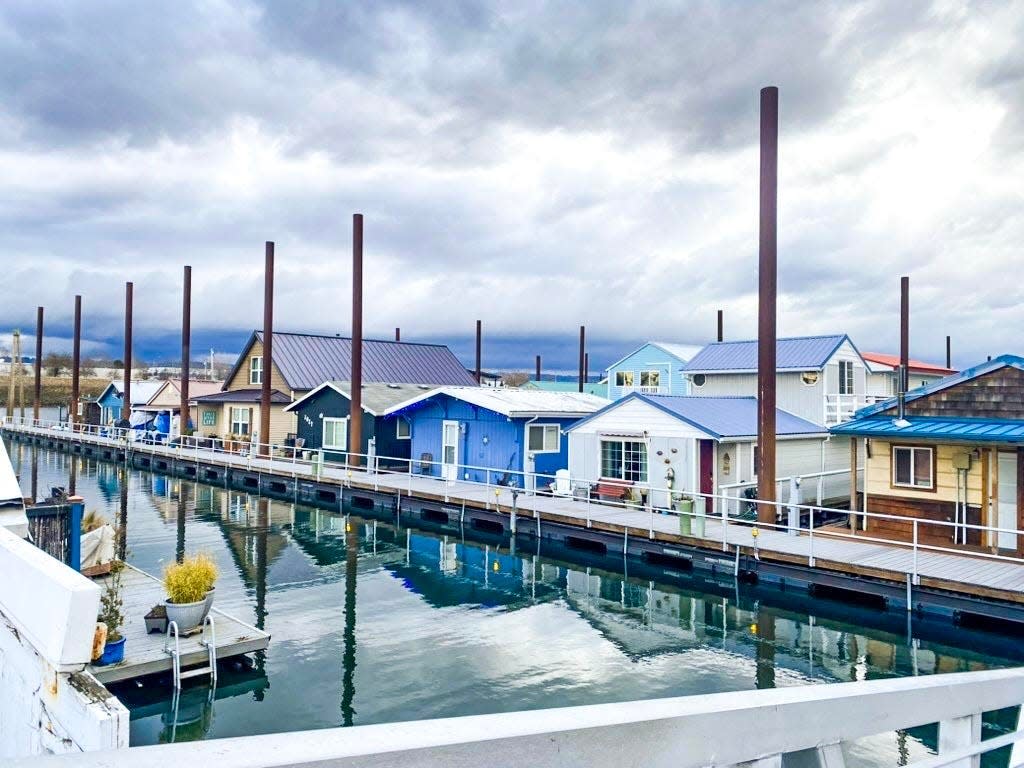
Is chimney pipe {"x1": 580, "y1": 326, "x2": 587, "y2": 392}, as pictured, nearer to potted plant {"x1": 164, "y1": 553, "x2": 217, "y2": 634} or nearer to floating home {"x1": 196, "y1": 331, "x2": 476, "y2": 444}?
floating home {"x1": 196, "y1": 331, "x2": 476, "y2": 444}

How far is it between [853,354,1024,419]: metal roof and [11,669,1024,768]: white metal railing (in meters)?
18.4

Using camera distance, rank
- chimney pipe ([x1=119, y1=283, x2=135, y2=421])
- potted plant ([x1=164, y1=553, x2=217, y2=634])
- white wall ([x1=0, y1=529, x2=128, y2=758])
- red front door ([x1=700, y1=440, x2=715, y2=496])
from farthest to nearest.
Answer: chimney pipe ([x1=119, y1=283, x2=135, y2=421])
red front door ([x1=700, y1=440, x2=715, y2=496])
potted plant ([x1=164, y1=553, x2=217, y2=634])
white wall ([x1=0, y1=529, x2=128, y2=758])

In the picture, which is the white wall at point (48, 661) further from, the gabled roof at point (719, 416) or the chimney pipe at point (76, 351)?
the chimney pipe at point (76, 351)

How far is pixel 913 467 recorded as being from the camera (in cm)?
1895

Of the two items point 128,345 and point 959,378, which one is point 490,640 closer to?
point 959,378

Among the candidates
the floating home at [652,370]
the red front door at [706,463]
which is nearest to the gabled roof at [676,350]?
the floating home at [652,370]

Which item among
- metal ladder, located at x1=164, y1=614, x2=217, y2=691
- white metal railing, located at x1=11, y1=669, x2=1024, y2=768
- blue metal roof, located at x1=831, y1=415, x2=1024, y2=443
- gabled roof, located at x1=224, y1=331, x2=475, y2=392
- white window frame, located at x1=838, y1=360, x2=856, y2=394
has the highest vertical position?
gabled roof, located at x1=224, y1=331, x2=475, y2=392

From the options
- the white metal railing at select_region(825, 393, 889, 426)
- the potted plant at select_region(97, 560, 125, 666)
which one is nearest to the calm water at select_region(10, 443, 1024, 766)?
the potted plant at select_region(97, 560, 125, 666)

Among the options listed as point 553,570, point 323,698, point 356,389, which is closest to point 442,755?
point 323,698

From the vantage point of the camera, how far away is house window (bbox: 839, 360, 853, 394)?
32000 millimetres

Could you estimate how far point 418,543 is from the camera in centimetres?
2319

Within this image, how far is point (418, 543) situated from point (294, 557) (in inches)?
155

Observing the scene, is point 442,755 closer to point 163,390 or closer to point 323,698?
point 323,698

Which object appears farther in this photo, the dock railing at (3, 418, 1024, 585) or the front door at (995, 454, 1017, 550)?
the dock railing at (3, 418, 1024, 585)
